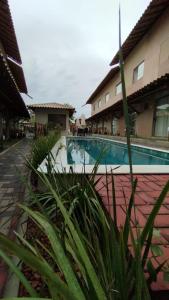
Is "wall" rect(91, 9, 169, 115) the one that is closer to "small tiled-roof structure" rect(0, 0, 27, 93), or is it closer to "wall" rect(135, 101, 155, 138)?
"wall" rect(135, 101, 155, 138)

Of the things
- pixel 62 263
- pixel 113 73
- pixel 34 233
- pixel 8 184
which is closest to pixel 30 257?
pixel 62 263

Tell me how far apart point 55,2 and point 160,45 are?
11028 mm

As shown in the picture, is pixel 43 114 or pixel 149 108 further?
pixel 43 114

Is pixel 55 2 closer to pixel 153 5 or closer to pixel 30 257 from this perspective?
pixel 30 257

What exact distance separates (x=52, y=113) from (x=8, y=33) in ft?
39.0

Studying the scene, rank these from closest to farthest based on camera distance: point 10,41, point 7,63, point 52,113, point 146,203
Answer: point 146,203 < point 10,41 < point 7,63 < point 52,113

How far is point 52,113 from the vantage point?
19953mm

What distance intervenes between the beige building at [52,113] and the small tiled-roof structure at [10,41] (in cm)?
518

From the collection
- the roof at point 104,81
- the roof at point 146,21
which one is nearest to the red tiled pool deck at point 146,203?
the roof at point 146,21

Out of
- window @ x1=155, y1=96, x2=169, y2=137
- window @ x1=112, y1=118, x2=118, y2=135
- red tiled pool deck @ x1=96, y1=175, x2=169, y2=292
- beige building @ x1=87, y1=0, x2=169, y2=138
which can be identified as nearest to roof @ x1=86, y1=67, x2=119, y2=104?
beige building @ x1=87, y1=0, x2=169, y2=138

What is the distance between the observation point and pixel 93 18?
0.77 meters

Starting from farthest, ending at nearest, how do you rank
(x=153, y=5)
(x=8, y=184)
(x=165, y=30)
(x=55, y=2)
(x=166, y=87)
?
(x=165, y=30) → (x=153, y=5) → (x=166, y=87) → (x=8, y=184) → (x=55, y=2)

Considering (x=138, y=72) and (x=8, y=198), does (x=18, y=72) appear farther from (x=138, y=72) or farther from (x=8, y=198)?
(x=8, y=198)

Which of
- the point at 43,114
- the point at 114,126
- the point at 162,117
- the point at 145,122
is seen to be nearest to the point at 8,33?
the point at 162,117
